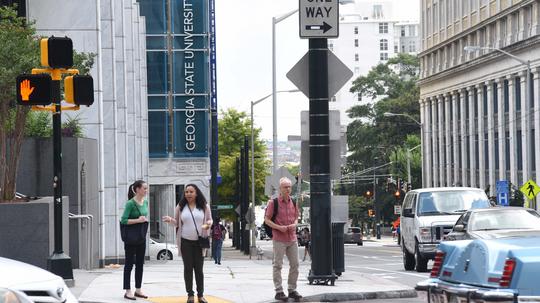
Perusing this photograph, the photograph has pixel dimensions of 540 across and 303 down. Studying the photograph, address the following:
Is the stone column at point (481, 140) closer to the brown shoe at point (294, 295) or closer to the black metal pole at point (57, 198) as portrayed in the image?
the black metal pole at point (57, 198)

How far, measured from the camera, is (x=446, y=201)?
3086 centimetres

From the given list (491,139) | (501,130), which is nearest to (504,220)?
(501,130)

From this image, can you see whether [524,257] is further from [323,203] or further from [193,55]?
[193,55]

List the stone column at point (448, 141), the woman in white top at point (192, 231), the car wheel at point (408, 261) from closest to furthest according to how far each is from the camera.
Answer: the woman in white top at point (192, 231)
the car wheel at point (408, 261)
the stone column at point (448, 141)

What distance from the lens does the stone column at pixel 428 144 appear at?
11112 centimetres

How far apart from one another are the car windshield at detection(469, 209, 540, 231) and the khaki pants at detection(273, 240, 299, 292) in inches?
178

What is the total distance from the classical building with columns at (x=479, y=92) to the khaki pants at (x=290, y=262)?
A: 159 ft

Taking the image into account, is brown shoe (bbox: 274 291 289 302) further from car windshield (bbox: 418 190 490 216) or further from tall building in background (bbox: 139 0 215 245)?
tall building in background (bbox: 139 0 215 245)

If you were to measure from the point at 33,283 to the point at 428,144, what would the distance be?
3972 inches

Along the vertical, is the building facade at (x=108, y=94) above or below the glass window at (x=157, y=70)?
below

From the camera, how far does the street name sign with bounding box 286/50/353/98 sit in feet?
69.2

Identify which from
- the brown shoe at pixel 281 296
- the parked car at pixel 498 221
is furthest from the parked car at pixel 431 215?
the brown shoe at pixel 281 296

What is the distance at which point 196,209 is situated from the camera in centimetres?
1833

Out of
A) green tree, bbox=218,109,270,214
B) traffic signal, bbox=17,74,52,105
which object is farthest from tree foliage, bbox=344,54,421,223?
traffic signal, bbox=17,74,52,105
